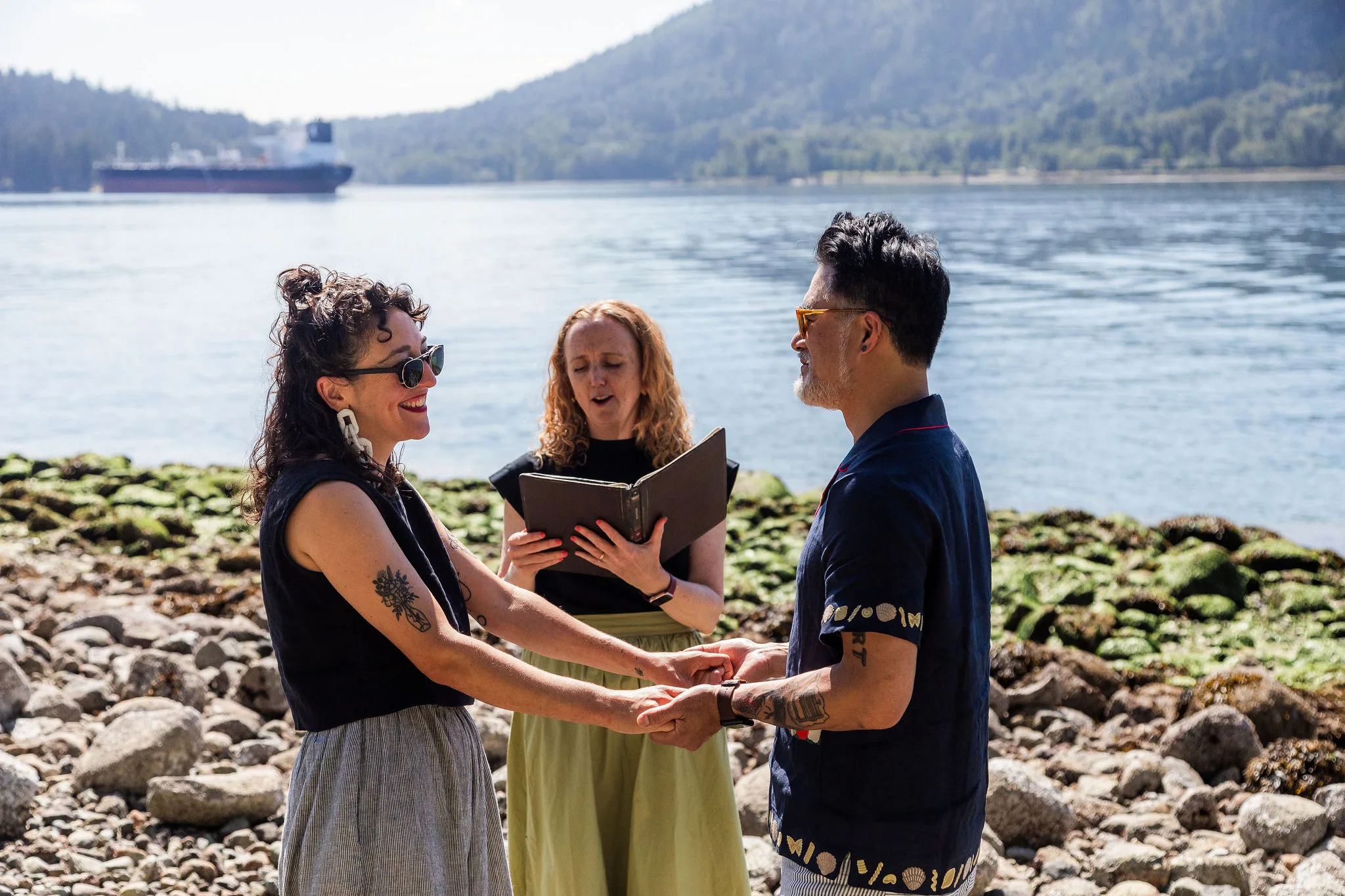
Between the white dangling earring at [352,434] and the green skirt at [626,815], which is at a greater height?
the white dangling earring at [352,434]

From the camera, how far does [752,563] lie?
35.2 feet

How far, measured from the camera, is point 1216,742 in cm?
619

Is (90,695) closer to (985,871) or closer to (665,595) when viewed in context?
(665,595)

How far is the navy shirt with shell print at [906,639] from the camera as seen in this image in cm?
253

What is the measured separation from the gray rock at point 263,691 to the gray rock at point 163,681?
207 mm

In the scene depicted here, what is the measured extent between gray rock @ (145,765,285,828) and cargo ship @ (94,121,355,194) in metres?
110

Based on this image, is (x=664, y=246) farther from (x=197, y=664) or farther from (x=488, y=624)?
(x=488, y=624)

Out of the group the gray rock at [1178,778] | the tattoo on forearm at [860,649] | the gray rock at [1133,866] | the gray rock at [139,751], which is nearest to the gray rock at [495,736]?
the gray rock at [139,751]

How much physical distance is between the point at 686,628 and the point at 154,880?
240cm

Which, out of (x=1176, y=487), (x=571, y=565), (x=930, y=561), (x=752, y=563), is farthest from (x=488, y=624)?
(x=1176, y=487)

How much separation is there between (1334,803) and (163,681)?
5.56 meters

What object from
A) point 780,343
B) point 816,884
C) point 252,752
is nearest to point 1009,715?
point 252,752

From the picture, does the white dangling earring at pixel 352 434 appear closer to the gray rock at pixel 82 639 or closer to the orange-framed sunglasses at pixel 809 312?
the orange-framed sunglasses at pixel 809 312

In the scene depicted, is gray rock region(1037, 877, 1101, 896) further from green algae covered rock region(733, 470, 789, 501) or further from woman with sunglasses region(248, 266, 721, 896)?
green algae covered rock region(733, 470, 789, 501)
